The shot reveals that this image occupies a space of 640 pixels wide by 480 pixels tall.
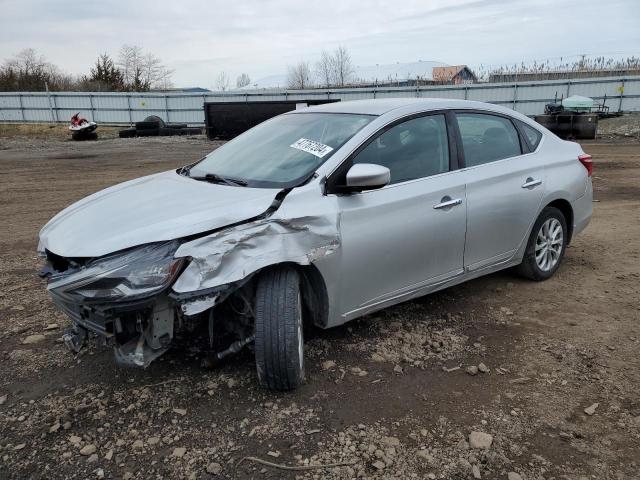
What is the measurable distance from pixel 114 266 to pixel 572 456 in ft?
8.12

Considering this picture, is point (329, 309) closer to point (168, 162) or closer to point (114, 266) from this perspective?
point (114, 266)

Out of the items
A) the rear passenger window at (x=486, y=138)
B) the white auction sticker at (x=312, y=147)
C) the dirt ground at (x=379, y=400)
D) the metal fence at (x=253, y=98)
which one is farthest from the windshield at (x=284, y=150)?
the metal fence at (x=253, y=98)

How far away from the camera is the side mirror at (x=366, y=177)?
3.21m

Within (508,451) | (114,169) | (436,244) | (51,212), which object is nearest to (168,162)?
(114,169)

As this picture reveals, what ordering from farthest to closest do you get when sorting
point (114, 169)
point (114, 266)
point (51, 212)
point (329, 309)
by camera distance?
point (114, 169), point (51, 212), point (329, 309), point (114, 266)

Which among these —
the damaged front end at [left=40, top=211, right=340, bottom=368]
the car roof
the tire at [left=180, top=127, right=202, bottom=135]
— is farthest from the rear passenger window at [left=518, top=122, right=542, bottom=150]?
the tire at [left=180, top=127, right=202, bottom=135]

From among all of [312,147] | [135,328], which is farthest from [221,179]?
[135,328]

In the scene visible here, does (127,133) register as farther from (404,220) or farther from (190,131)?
(404,220)

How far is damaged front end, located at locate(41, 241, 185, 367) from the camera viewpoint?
2.71 meters

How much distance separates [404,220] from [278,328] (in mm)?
1173

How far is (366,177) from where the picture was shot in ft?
10.5

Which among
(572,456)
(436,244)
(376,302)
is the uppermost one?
(436,244)

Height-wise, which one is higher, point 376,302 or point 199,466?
point 376,302

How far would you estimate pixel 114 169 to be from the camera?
1359cm
